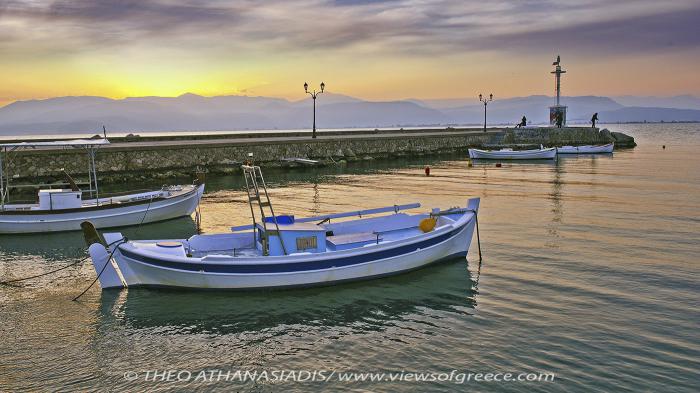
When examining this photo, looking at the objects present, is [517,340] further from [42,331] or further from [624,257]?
[42,331]

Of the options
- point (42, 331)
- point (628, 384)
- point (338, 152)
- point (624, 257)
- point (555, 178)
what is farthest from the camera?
point (338, 152)

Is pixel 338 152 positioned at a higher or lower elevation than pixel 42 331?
higher

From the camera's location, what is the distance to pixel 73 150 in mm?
36625

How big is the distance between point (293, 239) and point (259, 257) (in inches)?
43.2

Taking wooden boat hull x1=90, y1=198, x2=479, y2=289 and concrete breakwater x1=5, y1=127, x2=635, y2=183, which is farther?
concrete breakwater x1=5, y1=127, x2=635, y2=183

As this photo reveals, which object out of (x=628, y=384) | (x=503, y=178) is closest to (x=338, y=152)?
(x=503, y=178)

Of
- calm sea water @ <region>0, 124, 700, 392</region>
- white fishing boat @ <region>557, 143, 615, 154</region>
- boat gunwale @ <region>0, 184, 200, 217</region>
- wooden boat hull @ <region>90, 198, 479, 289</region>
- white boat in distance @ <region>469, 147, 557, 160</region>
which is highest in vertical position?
white fishing boat @ <region>557, 143, 615, 154</region>

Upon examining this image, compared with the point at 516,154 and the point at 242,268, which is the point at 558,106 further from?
the point at 242,268

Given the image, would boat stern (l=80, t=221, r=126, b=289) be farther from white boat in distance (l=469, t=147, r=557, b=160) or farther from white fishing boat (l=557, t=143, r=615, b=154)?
white fishing boat (l=557, t=143, r=615, b=154)

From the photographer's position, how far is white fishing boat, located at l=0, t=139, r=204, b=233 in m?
20.3

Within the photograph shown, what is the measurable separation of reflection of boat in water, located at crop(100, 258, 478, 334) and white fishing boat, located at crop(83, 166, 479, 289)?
0.94ft

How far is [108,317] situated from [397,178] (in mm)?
28834

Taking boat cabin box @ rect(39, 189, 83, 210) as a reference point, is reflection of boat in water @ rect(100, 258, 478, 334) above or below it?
below

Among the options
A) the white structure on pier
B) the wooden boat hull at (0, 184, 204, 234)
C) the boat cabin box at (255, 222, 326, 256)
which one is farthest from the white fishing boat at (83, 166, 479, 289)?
the white structure on pier
